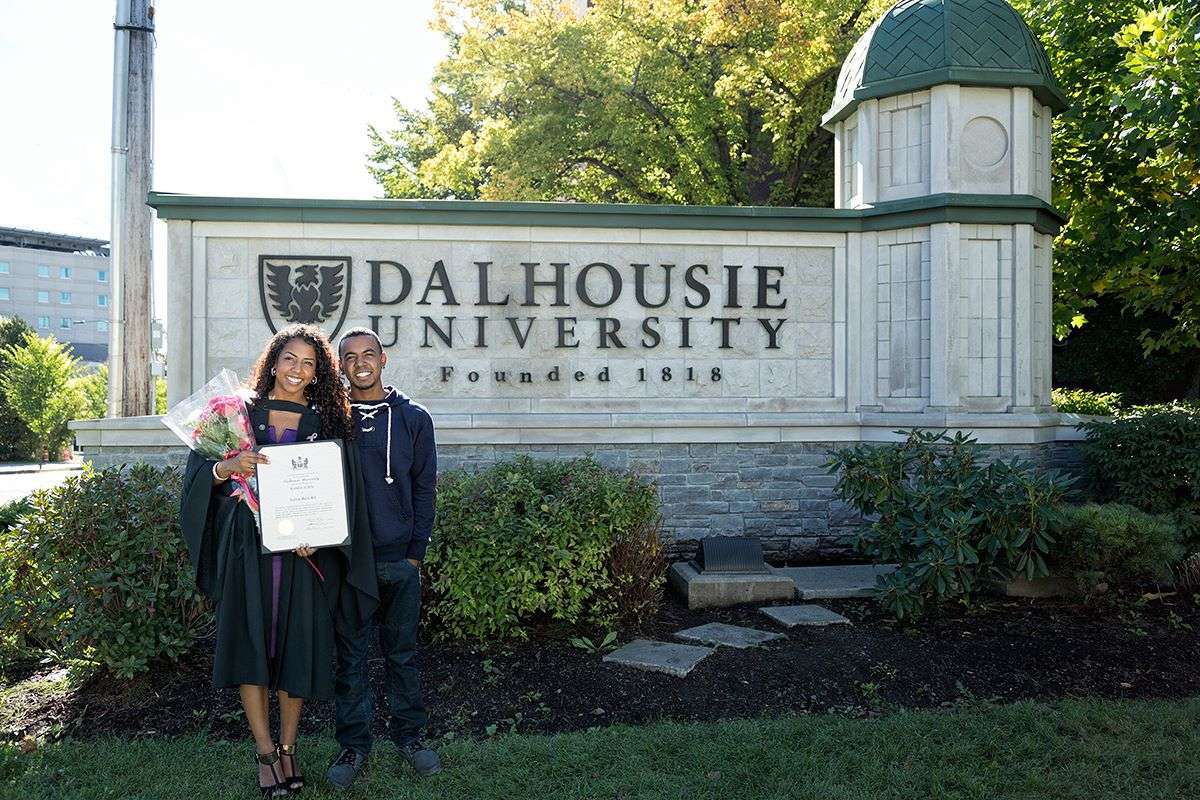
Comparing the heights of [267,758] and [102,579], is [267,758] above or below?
below

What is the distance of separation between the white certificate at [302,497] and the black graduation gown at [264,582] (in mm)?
130

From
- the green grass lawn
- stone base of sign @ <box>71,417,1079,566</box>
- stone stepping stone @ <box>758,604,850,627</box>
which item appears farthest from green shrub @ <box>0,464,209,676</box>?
stone stepping stone @ <box>758,604,850,627</box>

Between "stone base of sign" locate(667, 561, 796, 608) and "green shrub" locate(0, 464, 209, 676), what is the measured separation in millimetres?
3181

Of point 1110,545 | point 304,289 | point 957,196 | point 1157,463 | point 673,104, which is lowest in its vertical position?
point 1110,545

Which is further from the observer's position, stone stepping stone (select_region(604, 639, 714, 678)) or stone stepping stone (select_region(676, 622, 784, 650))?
stone stepping stone (select_region(676, 622, 784, 650))

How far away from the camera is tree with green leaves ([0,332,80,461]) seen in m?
27.5

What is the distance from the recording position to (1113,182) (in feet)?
33.0

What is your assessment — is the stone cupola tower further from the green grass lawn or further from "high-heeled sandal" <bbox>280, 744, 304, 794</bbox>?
"high-heeled sandal" <bbox>280, 744, 304, 794</bbox>

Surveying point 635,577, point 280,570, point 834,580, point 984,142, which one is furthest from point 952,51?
point 280,570

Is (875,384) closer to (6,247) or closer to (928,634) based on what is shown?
(928,634)

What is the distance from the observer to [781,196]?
1739 centimetres

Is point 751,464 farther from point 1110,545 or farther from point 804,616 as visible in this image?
point 1110,545

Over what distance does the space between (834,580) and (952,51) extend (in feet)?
14.7

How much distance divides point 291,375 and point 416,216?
4.30 metres
